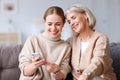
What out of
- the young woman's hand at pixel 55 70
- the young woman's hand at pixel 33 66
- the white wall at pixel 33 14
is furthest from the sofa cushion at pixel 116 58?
the white wall at pixel 33 14

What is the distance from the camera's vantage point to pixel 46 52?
158 centimetres

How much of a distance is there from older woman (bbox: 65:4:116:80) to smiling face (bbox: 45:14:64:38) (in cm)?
8

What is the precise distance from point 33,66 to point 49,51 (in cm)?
21

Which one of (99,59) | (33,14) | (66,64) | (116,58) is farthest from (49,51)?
(33,14)

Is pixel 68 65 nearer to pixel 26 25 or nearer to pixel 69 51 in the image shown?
pixel 69 51

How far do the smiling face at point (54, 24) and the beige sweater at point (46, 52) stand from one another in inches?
2.1

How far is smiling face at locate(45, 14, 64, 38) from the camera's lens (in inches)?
60.9

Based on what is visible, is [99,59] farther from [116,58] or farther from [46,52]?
[116,58]

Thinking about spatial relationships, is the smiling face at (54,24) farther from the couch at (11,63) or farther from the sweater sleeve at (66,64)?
the couch at (11,63)

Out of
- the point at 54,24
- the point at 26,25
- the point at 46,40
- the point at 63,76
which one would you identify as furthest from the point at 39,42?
the point at 26,25

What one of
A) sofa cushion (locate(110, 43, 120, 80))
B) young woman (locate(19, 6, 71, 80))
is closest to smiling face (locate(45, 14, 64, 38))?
young woman (locate(19, 6, 71, 80))

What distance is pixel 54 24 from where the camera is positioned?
1555 millimetres

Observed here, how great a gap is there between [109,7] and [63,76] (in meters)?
3.42

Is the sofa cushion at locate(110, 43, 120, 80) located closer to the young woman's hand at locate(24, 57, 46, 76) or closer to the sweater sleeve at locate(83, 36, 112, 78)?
the sweater sleeve at locate(83, 36, 112, 78)
